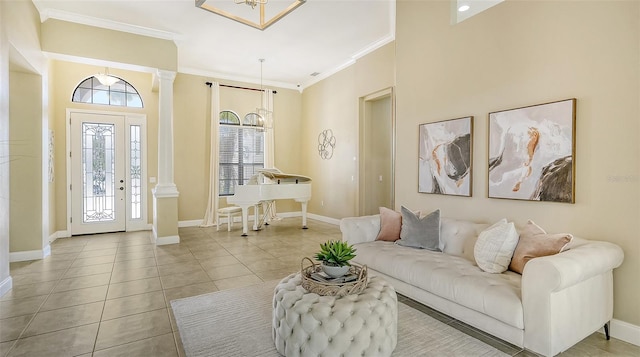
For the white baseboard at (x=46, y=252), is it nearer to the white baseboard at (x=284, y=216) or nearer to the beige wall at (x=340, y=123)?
the white baseboard at (x=284, y=216)

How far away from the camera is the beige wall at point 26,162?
4445mm

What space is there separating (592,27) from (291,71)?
19.5 ft

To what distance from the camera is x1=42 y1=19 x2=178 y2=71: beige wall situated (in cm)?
475

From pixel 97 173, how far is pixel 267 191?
140 inches

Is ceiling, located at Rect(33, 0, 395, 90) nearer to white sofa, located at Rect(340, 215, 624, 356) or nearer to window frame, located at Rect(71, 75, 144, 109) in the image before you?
window frame, located at Rect(71, 75, 144, 109)

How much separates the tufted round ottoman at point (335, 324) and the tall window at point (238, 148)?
6265mm

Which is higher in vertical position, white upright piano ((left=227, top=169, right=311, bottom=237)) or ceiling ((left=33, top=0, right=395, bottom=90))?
ceiling ((left=33, top=0, right=395, bottom=90))

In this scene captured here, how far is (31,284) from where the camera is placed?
3.59 m

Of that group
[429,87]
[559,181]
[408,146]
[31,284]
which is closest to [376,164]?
[408,146]

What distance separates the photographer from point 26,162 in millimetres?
4539

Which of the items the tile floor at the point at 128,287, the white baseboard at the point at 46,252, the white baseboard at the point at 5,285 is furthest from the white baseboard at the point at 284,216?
the white baseboard at the point at 5,285

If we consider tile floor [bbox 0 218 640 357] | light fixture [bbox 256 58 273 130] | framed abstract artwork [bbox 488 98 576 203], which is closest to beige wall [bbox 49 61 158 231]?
tile floor [bbox 0 218 640 357]

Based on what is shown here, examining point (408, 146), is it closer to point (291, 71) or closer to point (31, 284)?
point (291, 71)

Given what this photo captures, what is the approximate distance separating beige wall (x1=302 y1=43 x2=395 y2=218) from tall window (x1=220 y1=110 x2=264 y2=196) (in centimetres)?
136
